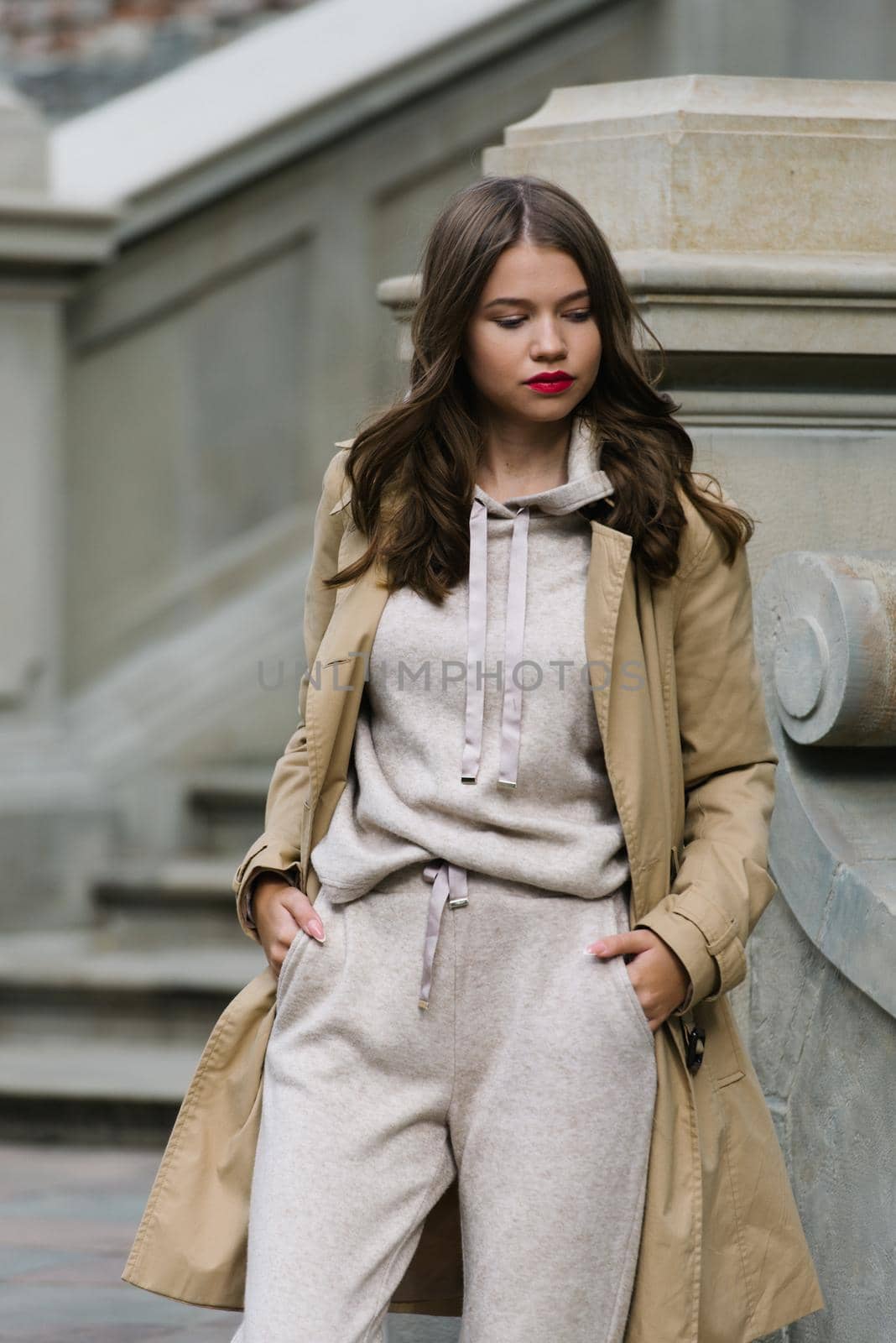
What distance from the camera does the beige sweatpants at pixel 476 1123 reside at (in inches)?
102

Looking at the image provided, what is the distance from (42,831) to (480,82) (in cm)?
291

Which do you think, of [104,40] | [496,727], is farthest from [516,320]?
[104,40]

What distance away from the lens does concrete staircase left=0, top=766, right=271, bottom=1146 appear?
218 inches

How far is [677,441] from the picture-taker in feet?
9.27

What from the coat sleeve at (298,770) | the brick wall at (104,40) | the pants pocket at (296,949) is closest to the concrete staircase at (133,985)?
the coat sleeve at (298,770)

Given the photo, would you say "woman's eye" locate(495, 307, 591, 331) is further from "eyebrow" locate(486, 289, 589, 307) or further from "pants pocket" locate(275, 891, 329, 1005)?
"pants pocket" locate(275, 891, 329, 1005)

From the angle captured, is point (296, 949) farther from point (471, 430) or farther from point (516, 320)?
point (516, 320)

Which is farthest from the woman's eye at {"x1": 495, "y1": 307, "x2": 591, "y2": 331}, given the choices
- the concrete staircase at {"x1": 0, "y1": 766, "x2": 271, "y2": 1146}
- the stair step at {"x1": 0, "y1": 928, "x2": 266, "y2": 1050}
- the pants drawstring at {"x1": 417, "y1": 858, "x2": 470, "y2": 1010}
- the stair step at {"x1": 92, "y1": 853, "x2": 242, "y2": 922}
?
the stair step at {"x1": 92, "y1": 853, "x2": 242, "y2": 922}

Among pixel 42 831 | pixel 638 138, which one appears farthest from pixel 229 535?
pixel 638 138

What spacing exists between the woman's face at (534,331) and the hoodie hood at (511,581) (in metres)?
0.08

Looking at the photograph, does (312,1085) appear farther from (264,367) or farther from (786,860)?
(264,367)

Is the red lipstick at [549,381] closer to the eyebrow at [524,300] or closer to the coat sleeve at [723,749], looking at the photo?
the eyebrow at [524,300]

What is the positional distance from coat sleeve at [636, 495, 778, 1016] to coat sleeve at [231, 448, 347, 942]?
0.48m

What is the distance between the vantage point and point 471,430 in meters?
2.79
